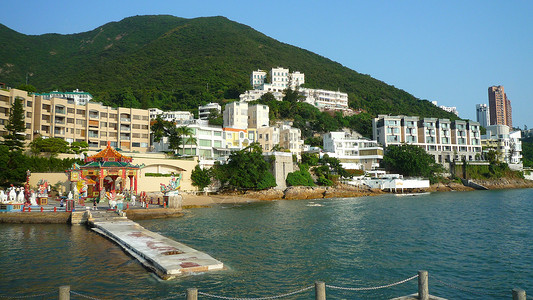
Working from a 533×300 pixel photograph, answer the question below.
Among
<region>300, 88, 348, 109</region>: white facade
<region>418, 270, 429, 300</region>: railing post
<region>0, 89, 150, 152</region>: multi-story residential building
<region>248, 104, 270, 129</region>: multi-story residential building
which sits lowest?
<region>418, 270, 429, 300</region>: railing post

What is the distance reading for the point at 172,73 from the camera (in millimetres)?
152250

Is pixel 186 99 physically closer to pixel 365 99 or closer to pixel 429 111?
pixel 365 99

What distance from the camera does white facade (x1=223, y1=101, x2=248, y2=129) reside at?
→ 300 ft

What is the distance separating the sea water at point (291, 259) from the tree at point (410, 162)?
53193mm

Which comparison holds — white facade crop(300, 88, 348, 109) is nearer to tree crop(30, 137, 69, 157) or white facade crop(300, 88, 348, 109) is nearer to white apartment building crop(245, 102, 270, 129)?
white apartment building crop(245, 102, 270, 129)

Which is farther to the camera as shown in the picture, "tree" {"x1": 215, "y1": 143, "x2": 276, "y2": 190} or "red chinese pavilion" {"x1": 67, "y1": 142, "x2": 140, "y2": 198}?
"tree" {"x1": 215, "y1": 143, "x2": 276, "y2": 190}

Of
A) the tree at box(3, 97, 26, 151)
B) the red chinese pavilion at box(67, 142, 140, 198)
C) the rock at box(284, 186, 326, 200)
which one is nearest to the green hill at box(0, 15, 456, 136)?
the tree at box(3, 97, 26, 151)

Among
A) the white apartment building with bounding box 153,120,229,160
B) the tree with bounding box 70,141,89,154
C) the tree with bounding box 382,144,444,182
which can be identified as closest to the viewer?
the tree with bounding box 70,141,89,154

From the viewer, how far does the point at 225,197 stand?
59.8 metres

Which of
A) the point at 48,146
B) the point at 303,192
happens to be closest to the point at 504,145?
the point at 303,192

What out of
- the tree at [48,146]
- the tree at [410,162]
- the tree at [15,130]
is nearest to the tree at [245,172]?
the tree at [48,146]

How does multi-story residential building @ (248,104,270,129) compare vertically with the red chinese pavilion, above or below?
above

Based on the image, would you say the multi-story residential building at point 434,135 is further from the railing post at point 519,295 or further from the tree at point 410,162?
the railing post at point 519,295

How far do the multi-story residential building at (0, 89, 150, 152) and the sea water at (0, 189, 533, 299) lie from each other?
42.0m
